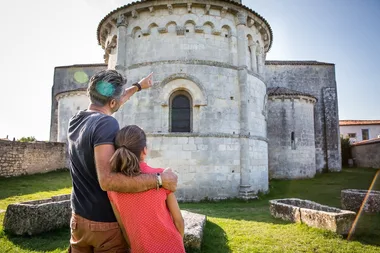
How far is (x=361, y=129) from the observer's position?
3916 centimetres

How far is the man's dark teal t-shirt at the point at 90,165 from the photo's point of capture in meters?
2.01

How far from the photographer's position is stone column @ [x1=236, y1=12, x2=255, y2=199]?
36.6 ft

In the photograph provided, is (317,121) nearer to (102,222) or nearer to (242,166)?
(242,166)

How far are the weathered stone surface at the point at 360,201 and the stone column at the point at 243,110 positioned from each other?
358cm

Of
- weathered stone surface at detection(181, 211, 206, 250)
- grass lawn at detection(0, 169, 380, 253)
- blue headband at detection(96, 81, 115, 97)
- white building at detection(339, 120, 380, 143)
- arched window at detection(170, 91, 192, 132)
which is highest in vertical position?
white building at detection(339, 120, 380, 143)

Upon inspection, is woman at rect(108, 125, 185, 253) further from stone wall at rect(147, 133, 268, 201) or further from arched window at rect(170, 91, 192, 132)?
arched window at rect(170, 91, 192, 132)

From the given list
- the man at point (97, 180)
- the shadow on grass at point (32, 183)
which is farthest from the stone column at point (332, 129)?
the man at point (97, 180)

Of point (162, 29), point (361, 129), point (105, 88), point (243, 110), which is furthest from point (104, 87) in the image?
point (361, 129)

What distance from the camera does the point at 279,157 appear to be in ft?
62.4

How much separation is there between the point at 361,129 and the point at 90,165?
45391 mm

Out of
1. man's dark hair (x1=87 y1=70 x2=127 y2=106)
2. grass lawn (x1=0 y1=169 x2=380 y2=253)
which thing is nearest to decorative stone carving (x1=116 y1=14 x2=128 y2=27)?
grass lawn (x1=0 y1=169 x2=380 y2=253)

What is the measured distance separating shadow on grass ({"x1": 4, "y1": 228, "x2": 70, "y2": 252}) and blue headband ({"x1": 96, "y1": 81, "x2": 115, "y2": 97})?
3.90m

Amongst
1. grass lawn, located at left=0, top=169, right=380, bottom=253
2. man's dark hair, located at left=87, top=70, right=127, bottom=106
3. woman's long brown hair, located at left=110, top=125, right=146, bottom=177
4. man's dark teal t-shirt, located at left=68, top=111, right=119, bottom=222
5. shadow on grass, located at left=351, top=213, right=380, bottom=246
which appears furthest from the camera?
shadow on grass, located at left=351, top=213, right=380, bottom=246

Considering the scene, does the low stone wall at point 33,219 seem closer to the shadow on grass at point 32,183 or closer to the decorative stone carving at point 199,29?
the shadow on grass at point 32,183
